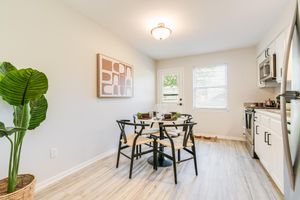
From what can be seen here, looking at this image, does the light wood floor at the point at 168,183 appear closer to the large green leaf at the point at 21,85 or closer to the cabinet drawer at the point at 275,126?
the cabinet drawer at the point at 275,126

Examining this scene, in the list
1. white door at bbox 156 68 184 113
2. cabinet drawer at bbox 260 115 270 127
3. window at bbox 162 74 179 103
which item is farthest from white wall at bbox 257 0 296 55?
window at bbox 162 74 179 103

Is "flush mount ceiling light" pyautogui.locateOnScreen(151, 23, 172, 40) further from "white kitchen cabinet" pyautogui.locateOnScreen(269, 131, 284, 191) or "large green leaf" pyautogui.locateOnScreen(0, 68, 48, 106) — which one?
"white kitchen cabinet" pyautogui.locateOnScreen(269, 131, 284, 191)

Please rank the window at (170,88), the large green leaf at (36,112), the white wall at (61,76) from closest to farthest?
the large green leaf at (36,112)
the white wall at (61,76)
the window at (170,88)

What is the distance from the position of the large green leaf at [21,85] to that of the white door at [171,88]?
384 cm

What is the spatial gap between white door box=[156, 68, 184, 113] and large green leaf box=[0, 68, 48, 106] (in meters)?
3.84

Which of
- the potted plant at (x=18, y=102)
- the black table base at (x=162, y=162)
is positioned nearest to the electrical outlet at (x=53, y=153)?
the potted plant at (x=18, y=102)

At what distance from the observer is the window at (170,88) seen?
199 inches

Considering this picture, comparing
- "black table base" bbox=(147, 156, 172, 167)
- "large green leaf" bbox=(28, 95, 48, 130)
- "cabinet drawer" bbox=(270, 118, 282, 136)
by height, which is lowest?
"black table base" bbox=(147, 156, 172, 167)

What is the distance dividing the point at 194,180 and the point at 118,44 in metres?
2.87

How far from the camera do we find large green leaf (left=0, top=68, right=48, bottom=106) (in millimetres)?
1227

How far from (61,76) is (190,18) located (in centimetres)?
216

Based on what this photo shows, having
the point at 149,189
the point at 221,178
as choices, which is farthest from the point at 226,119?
the point at 149,189

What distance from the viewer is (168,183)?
2.11 metres

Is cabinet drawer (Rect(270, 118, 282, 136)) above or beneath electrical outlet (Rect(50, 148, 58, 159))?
above
